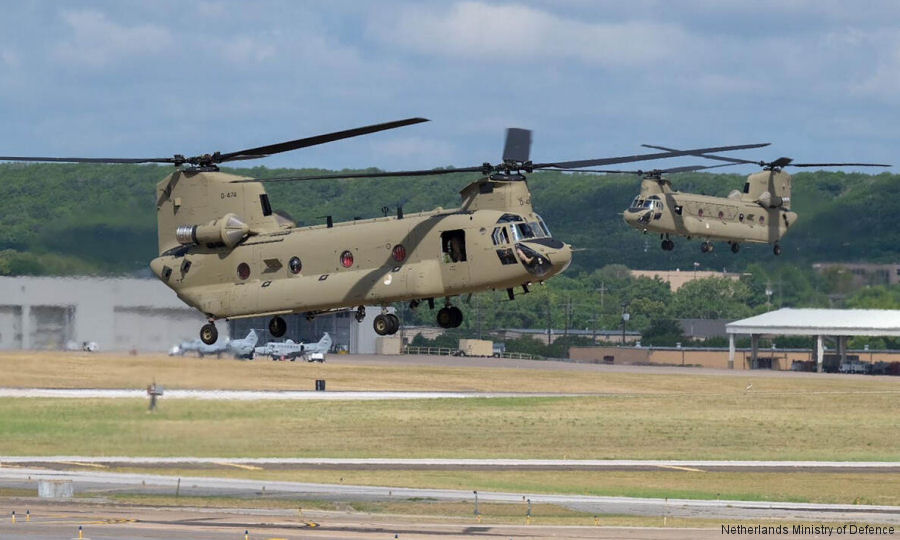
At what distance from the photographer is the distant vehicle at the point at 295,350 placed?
109938 mm

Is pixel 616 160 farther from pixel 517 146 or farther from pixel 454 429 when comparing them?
pixel 454 429

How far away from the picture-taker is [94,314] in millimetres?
53844

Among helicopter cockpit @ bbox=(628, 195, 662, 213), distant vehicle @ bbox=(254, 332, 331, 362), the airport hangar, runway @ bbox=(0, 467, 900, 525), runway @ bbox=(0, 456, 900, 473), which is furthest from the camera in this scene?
distant vehicle @ bbox=(254, 332, 331, 362)

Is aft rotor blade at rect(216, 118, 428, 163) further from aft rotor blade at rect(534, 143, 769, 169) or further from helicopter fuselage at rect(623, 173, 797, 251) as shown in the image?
helicopter fuselage at rect(623, 173, 797, 251)

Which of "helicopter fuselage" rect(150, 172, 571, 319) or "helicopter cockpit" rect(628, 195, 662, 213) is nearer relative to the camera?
"helicopter fuselage" rect(150, 172, 571, 319)

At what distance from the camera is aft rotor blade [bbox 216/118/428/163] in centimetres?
3609

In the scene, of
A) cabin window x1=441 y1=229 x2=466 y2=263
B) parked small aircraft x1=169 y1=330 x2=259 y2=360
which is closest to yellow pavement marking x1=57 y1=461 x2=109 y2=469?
parked small aircraft x1=169 y1=330 x2=259 y2=360

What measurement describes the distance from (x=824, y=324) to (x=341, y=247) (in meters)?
103

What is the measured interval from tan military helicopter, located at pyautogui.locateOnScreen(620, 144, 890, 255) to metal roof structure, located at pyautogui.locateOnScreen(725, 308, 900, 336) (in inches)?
2055

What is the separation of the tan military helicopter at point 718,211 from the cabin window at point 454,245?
39329 mm

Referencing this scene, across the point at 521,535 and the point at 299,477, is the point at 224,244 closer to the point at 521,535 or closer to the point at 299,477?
the point at 521,535

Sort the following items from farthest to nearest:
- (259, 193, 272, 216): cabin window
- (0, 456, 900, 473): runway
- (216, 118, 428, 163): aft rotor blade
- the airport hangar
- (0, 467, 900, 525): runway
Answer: (0, 456, 900, 473): runway → the airport hangar → (0, 467, 900, 525): runway → (259, 193, 272, 216): cabin window → (216, 118, 428, 163): aft rotor blade

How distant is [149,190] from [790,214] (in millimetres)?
39833

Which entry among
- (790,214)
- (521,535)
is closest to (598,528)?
(521,535)
